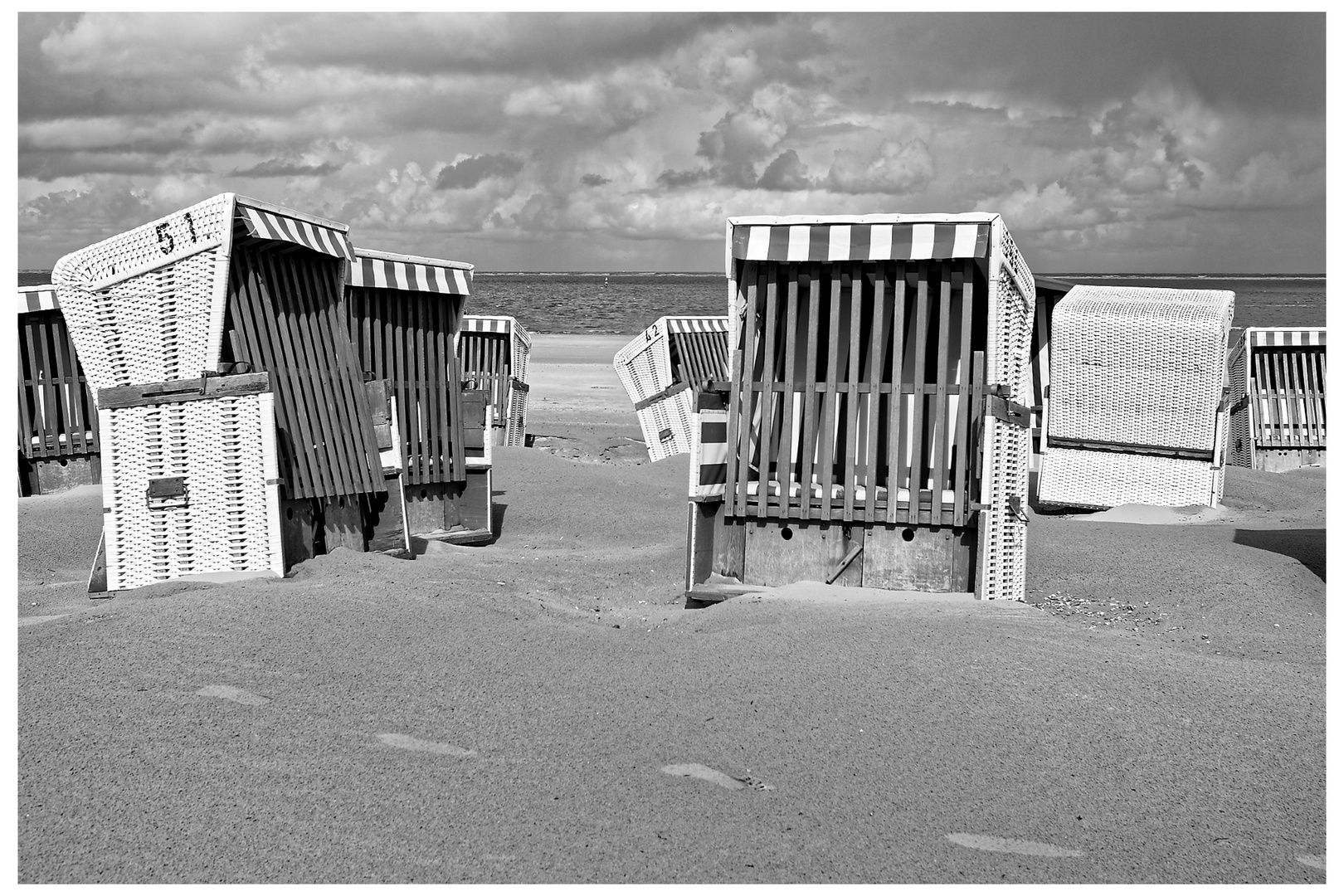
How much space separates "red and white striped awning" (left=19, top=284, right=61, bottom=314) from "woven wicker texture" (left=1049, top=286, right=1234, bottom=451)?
999 centimetres

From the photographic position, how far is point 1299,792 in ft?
13.5

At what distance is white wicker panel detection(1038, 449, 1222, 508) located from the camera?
460 inches

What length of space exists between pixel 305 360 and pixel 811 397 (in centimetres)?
339

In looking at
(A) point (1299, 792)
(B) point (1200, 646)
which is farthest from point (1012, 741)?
(B) point (1200, 646)

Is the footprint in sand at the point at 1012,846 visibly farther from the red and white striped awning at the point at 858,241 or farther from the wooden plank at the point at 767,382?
the red and white striped awning at the point at 858,241

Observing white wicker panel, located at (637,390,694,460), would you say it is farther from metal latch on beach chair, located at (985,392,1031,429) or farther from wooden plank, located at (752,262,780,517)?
metal latch on beach chair, located at (985,392,1031,429)

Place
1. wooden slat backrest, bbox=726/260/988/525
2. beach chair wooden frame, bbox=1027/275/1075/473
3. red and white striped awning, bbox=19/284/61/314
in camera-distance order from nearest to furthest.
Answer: wooden slat backrest, bbox=726/260/988/525 < red and white striped awning, bbox=19/284/61/314 < beach chair wooden frame, bbox=1027/275/1075/473

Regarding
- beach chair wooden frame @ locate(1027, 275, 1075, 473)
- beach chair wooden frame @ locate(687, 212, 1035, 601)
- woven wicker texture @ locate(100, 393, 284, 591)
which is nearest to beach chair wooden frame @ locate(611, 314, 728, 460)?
beach chair wooden frame @ locate(1027, 275, 1075, 473)

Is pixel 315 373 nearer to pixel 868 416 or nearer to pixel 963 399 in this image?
pixel 868 416

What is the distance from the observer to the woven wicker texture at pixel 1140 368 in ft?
37.3

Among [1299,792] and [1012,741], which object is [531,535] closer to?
[1012,741]

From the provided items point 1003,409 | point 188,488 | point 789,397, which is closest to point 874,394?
point 789,397

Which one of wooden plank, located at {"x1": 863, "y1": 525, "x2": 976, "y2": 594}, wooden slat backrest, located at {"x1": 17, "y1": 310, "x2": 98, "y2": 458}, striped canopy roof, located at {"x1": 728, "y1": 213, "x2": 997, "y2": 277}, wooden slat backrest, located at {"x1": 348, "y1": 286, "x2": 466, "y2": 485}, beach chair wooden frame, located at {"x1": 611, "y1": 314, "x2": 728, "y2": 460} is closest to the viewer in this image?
striped canopy roof, located at {"x1": 728, "y1": 213, "x2": 997, "y2": 277}

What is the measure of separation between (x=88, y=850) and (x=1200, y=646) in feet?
17.7
